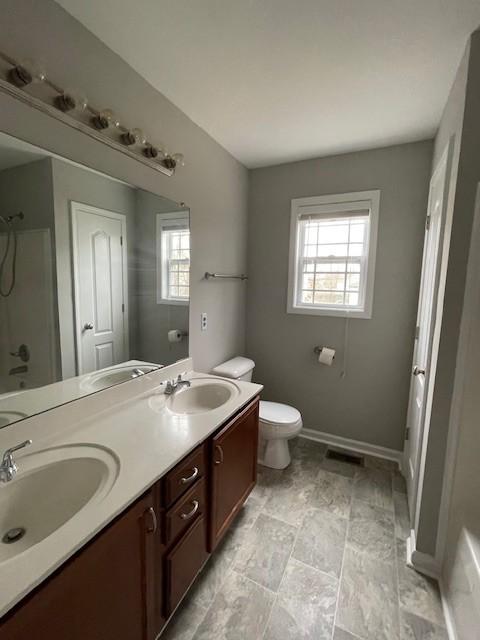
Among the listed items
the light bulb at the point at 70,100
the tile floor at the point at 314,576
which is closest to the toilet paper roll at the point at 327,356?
the tile floor at the point at 314,576

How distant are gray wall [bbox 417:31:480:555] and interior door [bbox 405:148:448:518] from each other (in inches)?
7.0

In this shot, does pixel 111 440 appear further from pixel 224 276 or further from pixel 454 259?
pixel 454 259

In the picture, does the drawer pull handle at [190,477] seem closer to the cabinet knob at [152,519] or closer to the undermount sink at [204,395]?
the cabinet knob at [152,519]

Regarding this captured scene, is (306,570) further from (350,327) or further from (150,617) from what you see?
(350,327)

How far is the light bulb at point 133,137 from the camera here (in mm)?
1421

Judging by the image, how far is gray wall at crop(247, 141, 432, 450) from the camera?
7.30 ft

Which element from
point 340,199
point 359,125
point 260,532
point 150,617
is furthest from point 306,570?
point 359,125

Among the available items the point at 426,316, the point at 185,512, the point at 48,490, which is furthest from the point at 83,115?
the point at 426,316

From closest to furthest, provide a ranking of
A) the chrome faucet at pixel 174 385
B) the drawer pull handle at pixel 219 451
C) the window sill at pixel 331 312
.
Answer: the drawer pull handle at pixel 219 451 < the chrome faucet at pixel 174 385 < the window sill at pixel 331 312

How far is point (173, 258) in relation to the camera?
1845 mm

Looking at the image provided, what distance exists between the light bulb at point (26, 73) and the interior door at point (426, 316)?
183cm

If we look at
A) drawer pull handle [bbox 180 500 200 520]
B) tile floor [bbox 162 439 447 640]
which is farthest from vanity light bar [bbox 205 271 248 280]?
tile floor [bbox 162 439 447 640]

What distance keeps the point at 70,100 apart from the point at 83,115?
12 centimetres

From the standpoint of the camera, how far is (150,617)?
1029 mm
